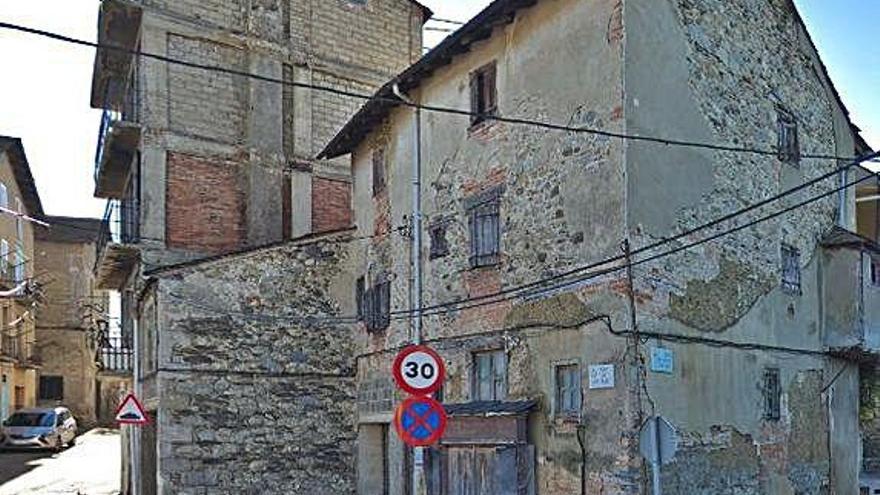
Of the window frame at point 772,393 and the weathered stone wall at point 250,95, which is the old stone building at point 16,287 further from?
the window frame at point 772,393

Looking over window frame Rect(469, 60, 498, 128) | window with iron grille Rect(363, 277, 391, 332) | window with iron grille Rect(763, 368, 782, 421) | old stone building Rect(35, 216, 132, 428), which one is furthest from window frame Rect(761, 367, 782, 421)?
old stone building Rect(35, 216, 132, 428)

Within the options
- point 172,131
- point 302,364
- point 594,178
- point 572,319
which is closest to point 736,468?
point 572,319

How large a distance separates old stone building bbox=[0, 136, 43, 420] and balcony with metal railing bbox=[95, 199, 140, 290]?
13597 millimetres

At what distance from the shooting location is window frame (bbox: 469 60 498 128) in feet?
53.2

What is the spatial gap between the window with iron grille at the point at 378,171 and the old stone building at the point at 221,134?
2957 mm

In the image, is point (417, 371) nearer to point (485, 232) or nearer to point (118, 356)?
point (485, 232)

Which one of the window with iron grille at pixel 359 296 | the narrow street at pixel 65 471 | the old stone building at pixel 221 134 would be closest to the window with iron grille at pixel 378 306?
the window with iron grille at pixel 359 296

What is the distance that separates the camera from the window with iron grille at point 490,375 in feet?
51.1

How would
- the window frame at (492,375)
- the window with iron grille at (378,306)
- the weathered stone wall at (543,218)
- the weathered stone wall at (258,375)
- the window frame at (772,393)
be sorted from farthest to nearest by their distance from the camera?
the window with iron grille at (378,306), the weathered stone wall at (258,375), the window frame at (772,393), the window frame at (492,375), the weathered stone wall at (543,218)

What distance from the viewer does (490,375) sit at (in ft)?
52.3

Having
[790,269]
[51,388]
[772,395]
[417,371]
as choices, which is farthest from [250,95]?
[51,388]

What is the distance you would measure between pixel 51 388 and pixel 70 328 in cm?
303

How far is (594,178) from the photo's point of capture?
13805 millimetres

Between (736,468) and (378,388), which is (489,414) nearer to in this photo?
(736,468)
